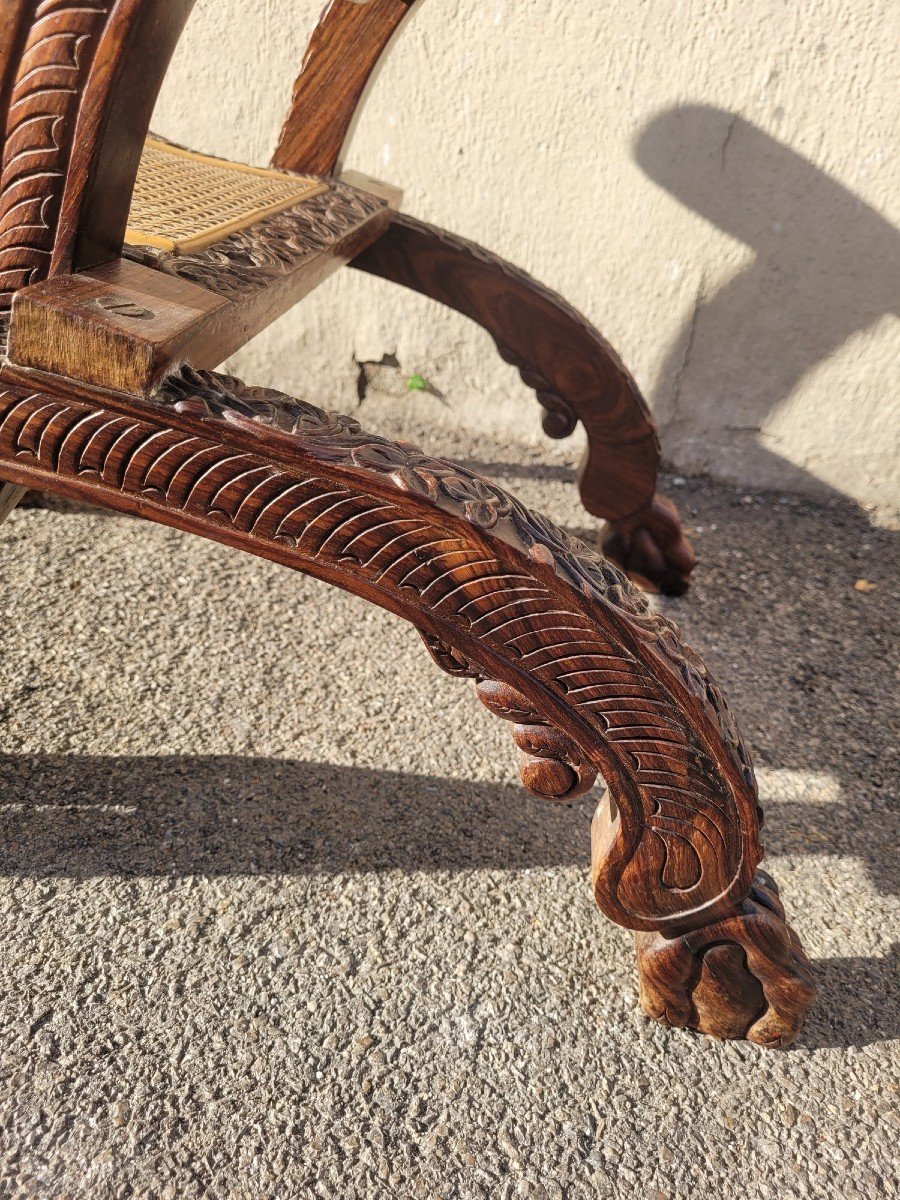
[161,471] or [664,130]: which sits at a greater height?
[664,130]

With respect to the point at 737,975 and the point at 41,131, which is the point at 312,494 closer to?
the point at 41,131

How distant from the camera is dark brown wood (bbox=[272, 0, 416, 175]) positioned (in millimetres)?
1593

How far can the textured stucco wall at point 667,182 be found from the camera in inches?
82.5

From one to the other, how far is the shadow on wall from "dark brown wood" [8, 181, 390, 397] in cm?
128

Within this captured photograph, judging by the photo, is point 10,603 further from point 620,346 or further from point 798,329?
point 798,329

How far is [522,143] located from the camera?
88.7 inches

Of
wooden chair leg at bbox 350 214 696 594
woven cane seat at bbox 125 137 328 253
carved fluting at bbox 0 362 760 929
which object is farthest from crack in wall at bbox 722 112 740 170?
carved fluting at bbox 0 362 760 929

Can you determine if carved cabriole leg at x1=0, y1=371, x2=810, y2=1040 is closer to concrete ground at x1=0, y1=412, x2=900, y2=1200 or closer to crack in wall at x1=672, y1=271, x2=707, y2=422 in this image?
concrete ground at x1=0, y1=412, x2=900, y2=1200

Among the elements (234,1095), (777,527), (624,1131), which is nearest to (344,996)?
(234,1095)

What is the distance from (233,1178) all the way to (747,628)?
136 cm

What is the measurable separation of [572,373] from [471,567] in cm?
100

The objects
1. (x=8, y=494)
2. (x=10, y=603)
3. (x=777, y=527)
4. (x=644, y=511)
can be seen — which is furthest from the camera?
(x=777, y=527)

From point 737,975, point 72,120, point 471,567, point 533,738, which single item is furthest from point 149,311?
point 737,975

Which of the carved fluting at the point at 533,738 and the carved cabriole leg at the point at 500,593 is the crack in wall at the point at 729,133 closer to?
the carved cabriole leg at the point at 500,593
